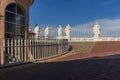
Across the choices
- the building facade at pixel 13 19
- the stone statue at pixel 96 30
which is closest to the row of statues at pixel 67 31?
the stone statue at pixel 96 30

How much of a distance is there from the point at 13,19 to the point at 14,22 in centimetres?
35

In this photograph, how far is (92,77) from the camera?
12.4 metres

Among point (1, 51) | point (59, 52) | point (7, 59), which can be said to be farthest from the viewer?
point (59, 52)

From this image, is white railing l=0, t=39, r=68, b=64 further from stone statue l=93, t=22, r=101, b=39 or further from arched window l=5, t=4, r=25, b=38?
stone statue l=93, t=22, r=101, b=39

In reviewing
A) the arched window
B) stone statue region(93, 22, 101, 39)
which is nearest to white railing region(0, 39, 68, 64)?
the arched window

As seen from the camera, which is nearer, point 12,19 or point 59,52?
point 12,19

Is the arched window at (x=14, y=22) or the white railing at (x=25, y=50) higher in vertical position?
the arched window at (x=14, y=22)

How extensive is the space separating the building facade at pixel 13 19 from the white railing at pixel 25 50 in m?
0.72

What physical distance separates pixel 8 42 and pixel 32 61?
101 inches

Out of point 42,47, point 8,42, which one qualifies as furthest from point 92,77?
point 42,47

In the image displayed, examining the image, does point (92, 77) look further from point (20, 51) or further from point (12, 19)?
point (12, 19)

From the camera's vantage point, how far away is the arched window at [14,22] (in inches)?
826

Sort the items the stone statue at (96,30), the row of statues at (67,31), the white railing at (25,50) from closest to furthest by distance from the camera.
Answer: the white railing at (25,50)
the stone statue at (96,30)
the row of statues at (67,31)

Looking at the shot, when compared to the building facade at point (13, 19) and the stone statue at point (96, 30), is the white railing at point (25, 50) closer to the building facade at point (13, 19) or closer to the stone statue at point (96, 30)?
the building facade at point (13, 19)
